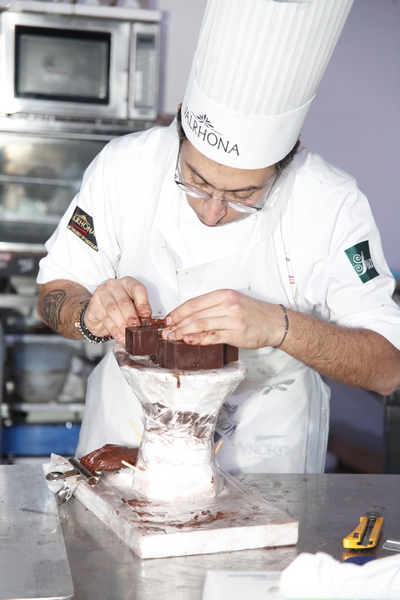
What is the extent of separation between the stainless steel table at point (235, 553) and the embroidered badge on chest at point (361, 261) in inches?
19.5

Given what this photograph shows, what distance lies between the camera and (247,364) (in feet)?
6.11

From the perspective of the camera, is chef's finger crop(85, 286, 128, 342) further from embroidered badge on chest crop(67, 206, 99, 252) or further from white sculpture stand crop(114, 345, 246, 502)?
embroidered badge on chest crop(67, 206, 99, 252)

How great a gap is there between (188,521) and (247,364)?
23.8 inches

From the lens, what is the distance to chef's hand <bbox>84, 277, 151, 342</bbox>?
149 cm

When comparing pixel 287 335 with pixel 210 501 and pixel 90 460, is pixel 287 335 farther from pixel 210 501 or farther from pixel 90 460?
pixel 90 460

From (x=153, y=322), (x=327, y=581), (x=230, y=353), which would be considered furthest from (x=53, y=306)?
(x=327, y=581)

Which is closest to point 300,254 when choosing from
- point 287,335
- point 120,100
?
point 287,335

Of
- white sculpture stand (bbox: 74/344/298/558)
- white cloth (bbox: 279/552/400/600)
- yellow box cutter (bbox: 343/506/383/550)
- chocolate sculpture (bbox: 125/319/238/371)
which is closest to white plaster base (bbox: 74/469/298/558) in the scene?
white sculpture stand (bbox: 74/344/298/558)

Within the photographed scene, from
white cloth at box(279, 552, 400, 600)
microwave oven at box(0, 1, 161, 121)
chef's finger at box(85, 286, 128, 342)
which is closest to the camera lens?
white cloth at box(279, 552, 400, 600)

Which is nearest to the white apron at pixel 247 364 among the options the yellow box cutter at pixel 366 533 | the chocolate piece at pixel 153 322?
the chocolate piece at pixel 153 322

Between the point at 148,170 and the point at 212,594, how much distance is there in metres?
1.18

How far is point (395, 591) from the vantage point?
94cm

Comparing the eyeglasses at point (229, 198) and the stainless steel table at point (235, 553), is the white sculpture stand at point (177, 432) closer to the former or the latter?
the stainless steel table at point (235, 553)

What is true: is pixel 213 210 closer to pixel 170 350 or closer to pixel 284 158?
pixel 284 158
